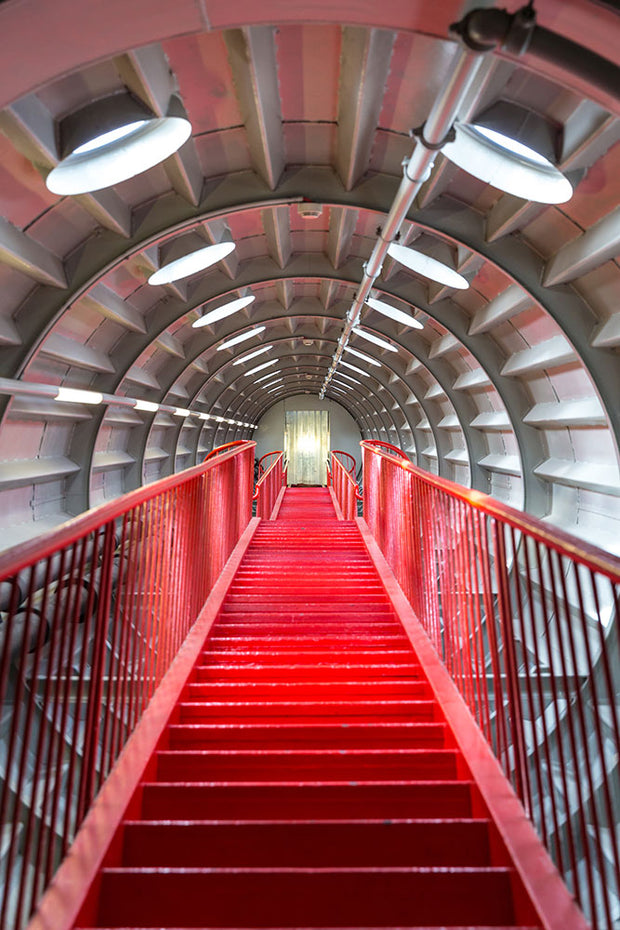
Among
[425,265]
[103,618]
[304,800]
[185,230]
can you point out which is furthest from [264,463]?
[103,618]

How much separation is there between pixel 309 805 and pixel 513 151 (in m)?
5.01

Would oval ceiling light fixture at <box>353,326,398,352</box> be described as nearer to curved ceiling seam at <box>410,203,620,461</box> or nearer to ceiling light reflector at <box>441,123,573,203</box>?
curved ceiling seam at <box>410,203,620,461</box>

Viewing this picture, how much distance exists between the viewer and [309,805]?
2.43 metres

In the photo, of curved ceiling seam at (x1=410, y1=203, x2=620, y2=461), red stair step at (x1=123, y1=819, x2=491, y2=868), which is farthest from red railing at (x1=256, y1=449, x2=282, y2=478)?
red stair step at (x1=123, y1=819, x2=491, y2=868)

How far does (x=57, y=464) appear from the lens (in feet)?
27.8

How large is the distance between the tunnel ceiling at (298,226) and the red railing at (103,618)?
2327mm

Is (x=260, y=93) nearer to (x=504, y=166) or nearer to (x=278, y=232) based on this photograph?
(x=504, y=166)

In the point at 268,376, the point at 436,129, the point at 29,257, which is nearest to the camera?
the point at 436,129

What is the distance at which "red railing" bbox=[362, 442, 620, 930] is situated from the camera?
1678 mm

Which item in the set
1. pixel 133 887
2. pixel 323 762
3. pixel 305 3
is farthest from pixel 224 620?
pixel 305 3

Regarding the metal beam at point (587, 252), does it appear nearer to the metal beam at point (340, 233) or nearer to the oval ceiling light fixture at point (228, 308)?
the metal beam at point (340, 233)

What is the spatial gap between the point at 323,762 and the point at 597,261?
4.80 m

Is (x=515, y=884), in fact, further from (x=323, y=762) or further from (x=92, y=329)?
(x=92, y=329)

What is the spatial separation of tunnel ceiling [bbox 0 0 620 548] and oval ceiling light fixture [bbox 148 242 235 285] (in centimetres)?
53
